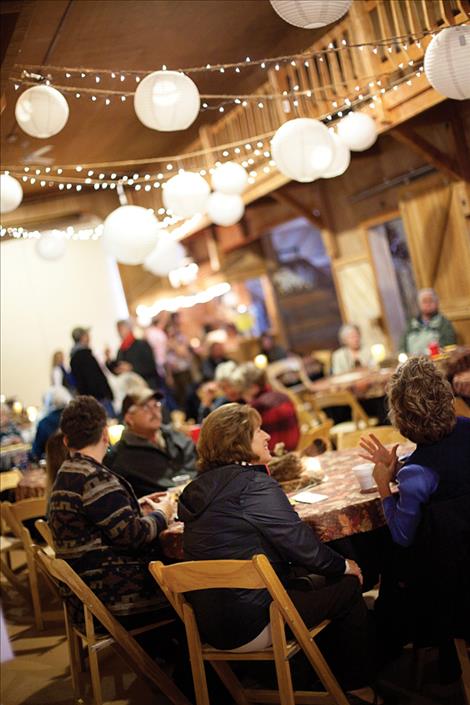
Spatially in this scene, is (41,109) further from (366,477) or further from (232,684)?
(232,684)

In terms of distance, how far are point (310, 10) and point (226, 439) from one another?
2.11 metres

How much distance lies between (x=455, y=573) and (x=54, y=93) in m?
3.69

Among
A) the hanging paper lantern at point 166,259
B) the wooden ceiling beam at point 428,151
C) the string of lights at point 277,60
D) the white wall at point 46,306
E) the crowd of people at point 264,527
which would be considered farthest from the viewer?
the hanging paper lantern at point 166,259

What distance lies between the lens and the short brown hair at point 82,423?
391 centimetres

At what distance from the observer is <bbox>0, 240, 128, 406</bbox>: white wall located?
6.84m

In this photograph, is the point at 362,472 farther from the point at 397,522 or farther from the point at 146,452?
the point at 146,452

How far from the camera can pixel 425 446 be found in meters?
3.05

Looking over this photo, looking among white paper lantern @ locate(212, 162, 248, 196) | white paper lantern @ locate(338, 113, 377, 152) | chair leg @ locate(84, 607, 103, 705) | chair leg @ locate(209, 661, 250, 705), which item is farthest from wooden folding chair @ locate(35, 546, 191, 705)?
white paper lantern @ locate(338, 113, 377, 152)

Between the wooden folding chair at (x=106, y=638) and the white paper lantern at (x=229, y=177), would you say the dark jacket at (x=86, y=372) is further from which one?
the wooden folding chair at (x=106, y=638)

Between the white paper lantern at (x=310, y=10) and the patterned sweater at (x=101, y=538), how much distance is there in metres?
2.31

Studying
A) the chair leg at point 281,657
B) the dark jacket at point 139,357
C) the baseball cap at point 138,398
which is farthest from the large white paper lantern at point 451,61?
Answer: the dark jacket at point 139,357

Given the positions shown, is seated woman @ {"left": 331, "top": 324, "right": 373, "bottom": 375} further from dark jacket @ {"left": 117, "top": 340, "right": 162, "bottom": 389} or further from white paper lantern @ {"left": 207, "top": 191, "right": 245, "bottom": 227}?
dark jacket @ {"left": 117, "top": 340, "right": 162, "bottom": 389}

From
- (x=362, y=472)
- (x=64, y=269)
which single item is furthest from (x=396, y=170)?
(x=362, y=472)

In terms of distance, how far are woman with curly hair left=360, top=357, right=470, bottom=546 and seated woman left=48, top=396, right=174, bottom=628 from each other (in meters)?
1.19
